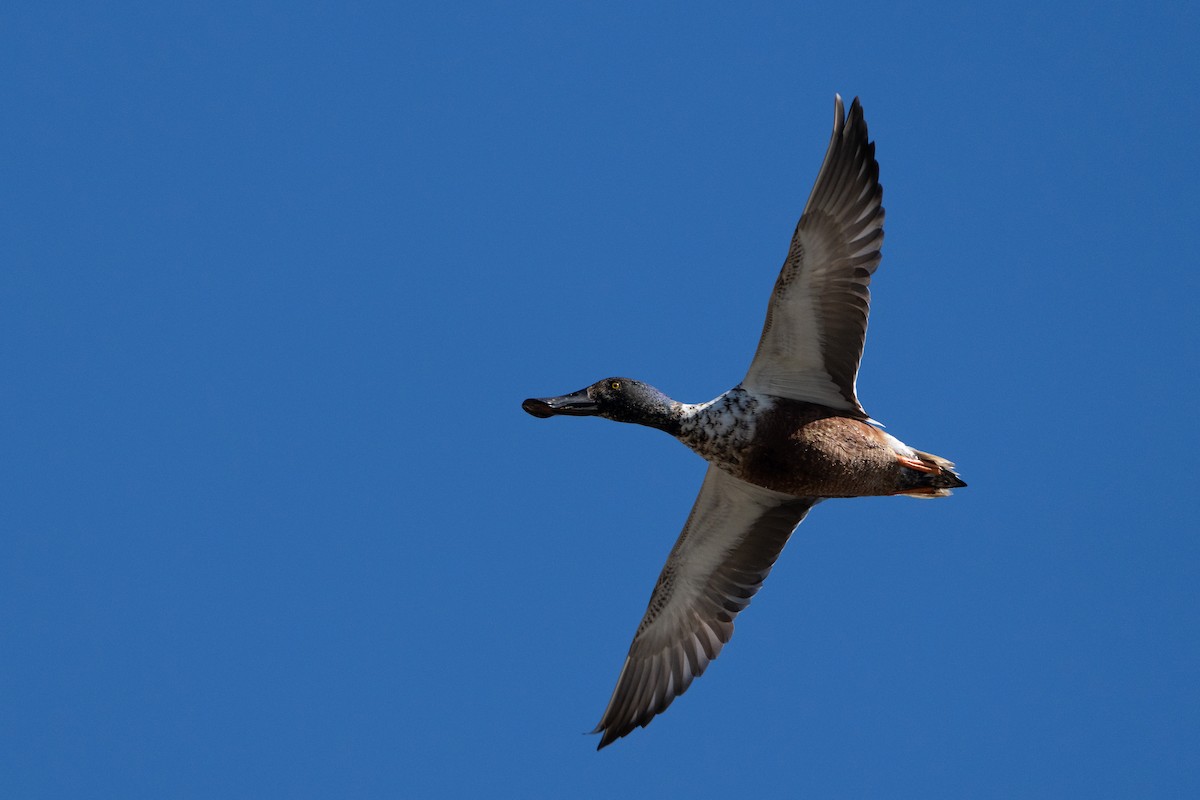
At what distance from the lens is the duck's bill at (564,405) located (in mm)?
10977

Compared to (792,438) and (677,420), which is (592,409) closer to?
(677,420)

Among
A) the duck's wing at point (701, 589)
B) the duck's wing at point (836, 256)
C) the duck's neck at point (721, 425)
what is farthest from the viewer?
the duck's wing at point (701, 589)

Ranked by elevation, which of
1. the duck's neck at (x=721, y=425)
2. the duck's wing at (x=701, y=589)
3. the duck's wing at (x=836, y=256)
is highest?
the duck's wing at (x=836, y=256)

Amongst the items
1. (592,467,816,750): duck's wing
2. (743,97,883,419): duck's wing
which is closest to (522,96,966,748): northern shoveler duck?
(743,97,883,419): duck's wing

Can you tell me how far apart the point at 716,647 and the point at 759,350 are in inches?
107

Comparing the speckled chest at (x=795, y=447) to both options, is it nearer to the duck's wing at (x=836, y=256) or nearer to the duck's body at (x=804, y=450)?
the duck's body at (x=804, y=450)

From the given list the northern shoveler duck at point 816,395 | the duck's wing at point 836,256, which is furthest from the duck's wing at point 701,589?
the duck's wing at point 836,256

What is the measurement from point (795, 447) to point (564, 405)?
73.6 inches

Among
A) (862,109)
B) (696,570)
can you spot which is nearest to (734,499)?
(696,570)

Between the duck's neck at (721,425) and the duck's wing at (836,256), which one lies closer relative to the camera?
the duck's wing at (836,256)

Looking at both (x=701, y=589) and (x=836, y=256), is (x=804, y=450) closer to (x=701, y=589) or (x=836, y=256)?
(x=836, y=256)

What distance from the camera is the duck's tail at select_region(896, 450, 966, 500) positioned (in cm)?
1084

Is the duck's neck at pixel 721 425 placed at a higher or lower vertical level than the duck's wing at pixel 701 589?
higher

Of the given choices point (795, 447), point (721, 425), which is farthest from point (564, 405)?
point (795, 447)
